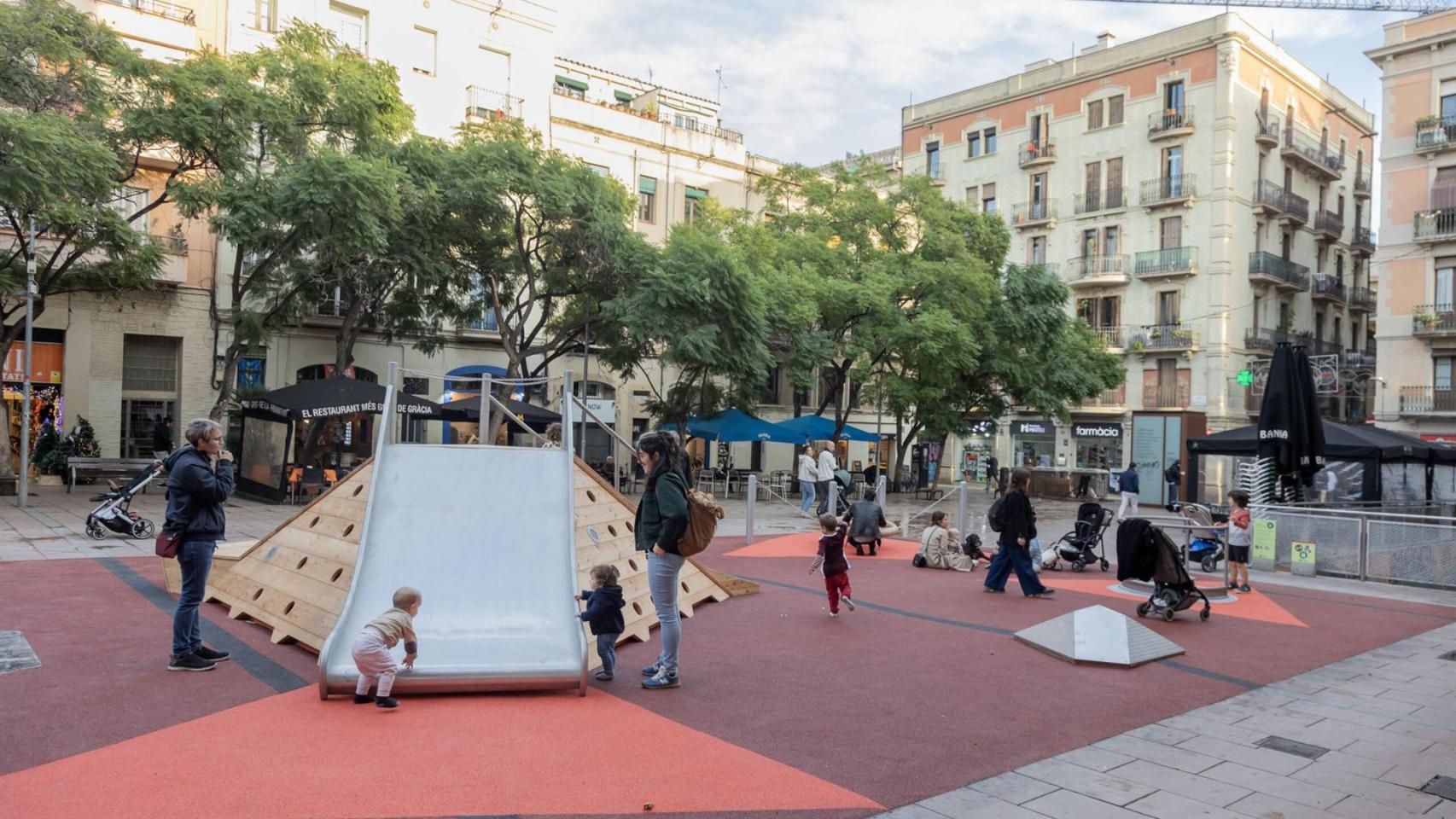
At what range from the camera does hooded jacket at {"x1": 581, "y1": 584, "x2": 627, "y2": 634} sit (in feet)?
24.2

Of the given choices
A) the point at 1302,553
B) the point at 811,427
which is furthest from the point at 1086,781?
the point at 811,427

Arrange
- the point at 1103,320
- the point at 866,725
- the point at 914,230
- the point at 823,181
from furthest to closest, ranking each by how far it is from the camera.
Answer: the point at 1103,320
the point at 914,230
the point at 823,181
the point at 866,725

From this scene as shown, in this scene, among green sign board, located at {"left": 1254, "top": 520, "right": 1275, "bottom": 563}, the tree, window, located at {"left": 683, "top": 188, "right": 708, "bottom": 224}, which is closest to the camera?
green sign board, located at {"left": 1254, "top": 520, "right": 1275, "bottom": 563}

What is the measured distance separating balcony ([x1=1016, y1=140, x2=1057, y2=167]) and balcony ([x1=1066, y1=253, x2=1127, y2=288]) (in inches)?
185

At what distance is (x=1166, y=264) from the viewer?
1656 inches

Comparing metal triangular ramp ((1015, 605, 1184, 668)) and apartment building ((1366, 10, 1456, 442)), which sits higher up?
apartment building ((1366, 10, 1456, 442))

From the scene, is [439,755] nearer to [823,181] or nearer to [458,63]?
[823,181]

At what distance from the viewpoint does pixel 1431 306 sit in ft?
110

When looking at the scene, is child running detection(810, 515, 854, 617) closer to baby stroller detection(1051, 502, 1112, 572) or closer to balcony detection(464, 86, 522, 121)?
baby stroller detection(1051, 502, 1112, 572)

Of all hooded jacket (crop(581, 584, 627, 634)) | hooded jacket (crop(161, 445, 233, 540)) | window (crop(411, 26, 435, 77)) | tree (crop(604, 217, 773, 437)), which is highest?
window (crop(411, 26, 435, 77))

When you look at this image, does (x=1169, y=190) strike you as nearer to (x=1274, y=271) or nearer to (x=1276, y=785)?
(x=1274, y=271)

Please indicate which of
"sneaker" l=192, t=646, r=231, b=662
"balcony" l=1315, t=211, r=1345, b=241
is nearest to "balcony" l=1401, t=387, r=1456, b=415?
"balcony" l=1315, t=211, r=1345, b=241

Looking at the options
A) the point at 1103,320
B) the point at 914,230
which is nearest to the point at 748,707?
the point at 914,230

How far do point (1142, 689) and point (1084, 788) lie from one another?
268 centimetres
